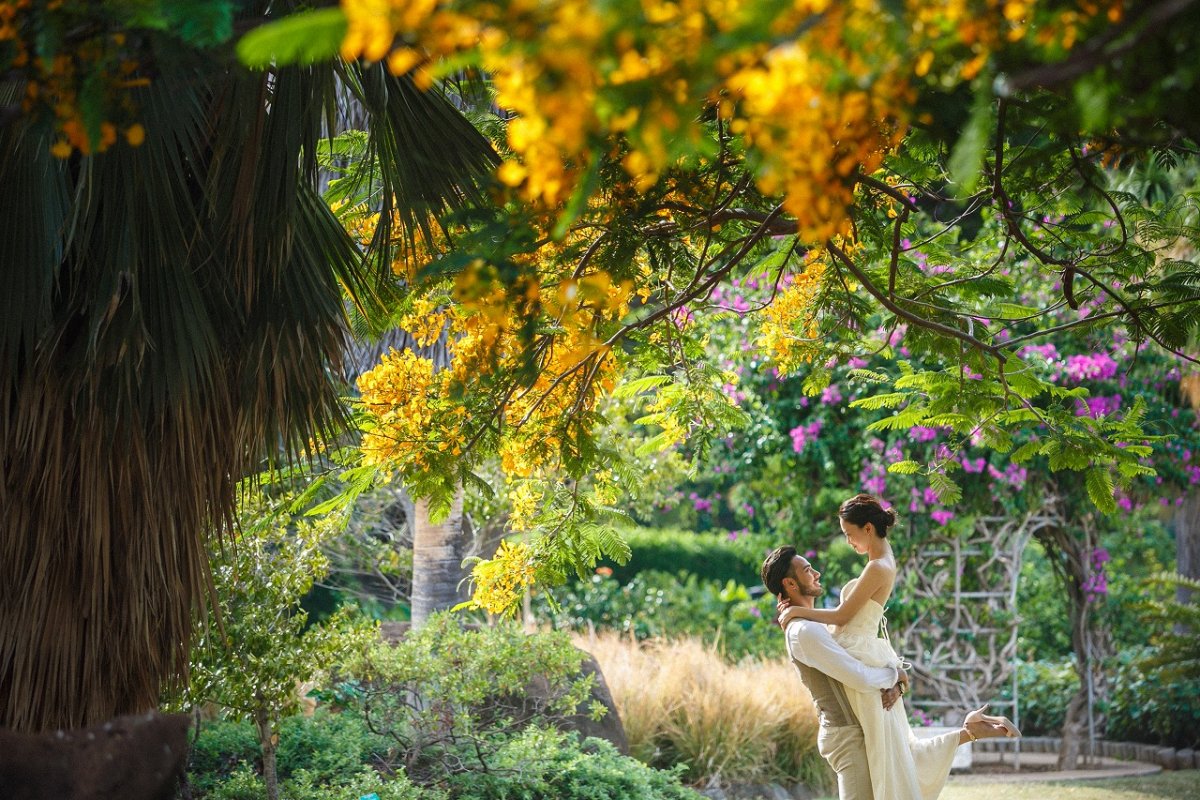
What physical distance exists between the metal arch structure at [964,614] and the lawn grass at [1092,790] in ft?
4.84

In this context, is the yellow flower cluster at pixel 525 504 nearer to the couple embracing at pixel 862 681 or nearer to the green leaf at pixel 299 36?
the couple embracing at pixel 862 681

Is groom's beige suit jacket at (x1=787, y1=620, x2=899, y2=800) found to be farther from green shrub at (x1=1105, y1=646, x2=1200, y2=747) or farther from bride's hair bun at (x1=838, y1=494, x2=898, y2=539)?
green shrub at (x1=1105, y1=646, x2=1200, y2=747)

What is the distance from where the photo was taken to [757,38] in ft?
4.75

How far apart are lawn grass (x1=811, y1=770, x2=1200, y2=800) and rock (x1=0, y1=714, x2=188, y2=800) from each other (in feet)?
21.5

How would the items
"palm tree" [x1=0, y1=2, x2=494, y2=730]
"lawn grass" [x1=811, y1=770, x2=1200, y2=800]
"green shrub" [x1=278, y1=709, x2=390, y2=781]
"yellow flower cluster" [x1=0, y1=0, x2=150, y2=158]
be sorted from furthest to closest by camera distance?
"lawn grass" [x1=811, y1=770, x2=1200, y2=800] → "green shrub" [x1=278, y1=709, x2=390, y2=781] → "palm tree" [x1=0, y1=2, x2=494, y2=730] → "yellow flower cluster" [x1=0, y1=0, x2=150, y2=158]

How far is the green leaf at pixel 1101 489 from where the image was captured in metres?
4.56

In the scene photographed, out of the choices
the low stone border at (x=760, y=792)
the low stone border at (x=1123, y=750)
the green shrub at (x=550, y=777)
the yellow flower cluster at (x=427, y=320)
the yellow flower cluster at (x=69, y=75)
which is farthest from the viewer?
the low stone border at (x=1123, y=750)

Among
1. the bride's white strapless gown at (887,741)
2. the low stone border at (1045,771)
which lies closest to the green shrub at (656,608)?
the low stone border at (1045,771)

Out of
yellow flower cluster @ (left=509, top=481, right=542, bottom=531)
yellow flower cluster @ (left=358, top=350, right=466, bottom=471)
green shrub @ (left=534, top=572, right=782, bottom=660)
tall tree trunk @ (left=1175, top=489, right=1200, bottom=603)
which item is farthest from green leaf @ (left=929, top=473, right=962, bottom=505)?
tall tree trunk @ (left=1175, top=489, right=1200, bottom=603)

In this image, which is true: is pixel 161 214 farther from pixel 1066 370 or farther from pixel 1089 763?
pixel 1089 763

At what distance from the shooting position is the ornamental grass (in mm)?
8789

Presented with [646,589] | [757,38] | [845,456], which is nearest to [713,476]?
[845,456]

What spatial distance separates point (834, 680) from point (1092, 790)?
3.98 metres

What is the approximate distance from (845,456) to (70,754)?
8318 mm
